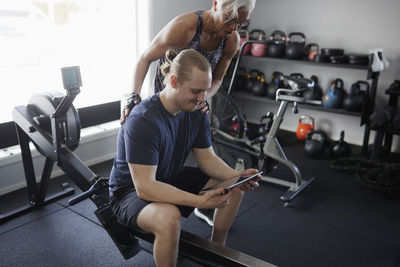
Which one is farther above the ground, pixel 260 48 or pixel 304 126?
pixel 260 48

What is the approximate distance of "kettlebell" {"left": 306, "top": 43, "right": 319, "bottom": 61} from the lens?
4.20 meters

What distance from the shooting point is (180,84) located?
1.57 meters

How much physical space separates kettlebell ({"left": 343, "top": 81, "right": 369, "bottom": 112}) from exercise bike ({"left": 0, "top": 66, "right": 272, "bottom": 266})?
9.06 ft

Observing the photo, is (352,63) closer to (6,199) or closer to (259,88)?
(259,88)

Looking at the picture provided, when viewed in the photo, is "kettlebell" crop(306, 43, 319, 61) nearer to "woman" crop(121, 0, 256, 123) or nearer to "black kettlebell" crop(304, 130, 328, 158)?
"black kettlebell" crop(304, 130, 328, 158)

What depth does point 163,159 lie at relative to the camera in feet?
5.69

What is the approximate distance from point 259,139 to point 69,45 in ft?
5.99

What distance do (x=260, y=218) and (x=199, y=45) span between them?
1.27m

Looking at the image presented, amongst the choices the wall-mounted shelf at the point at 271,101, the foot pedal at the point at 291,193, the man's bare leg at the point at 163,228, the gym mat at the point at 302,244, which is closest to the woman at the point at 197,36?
the man's bare leg at the point at 163,228

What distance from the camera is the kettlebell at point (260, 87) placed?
451 centimetres

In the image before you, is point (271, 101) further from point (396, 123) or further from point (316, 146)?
point (396, 123)

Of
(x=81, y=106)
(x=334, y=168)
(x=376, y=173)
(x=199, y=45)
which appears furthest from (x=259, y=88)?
(x=199, y=45)

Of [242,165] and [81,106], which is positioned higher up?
[81,106]

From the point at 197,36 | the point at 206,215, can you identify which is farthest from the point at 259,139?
the point at 197,36
